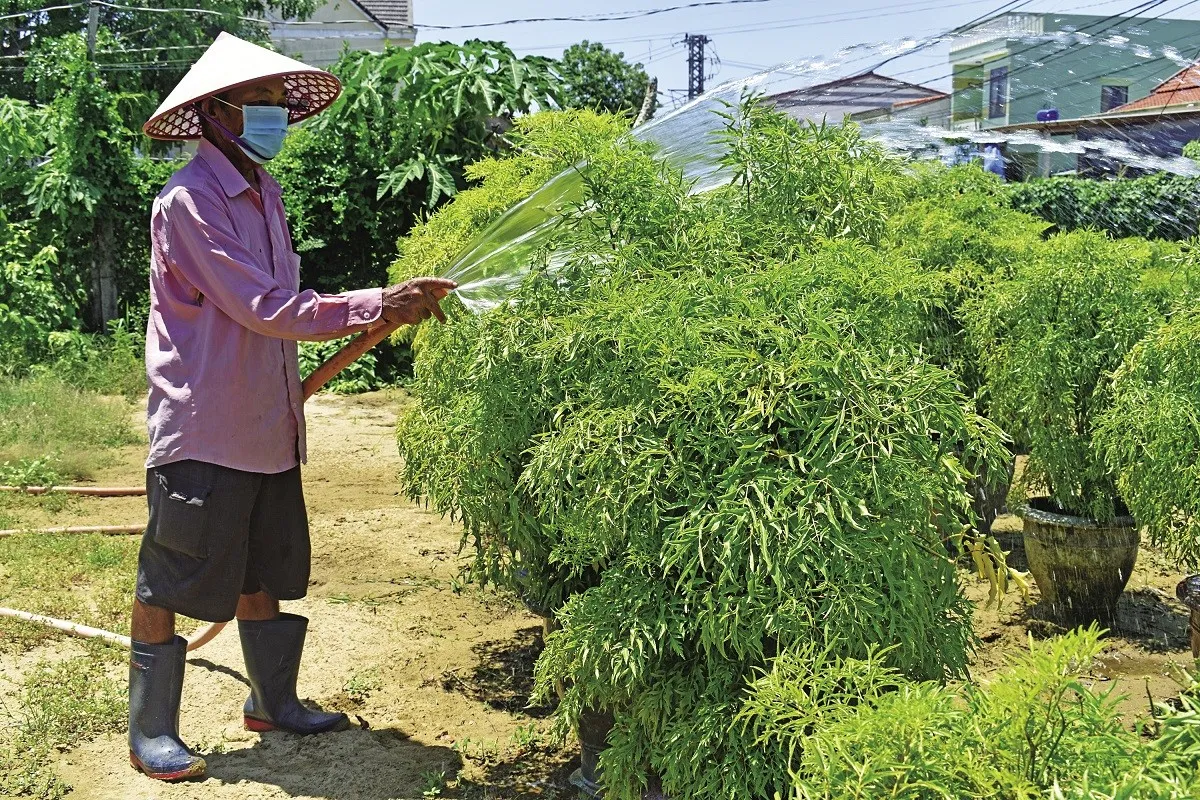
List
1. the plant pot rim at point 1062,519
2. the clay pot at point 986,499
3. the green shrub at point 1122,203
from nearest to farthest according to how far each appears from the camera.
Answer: the plant pot rim at point 1062,519 < the clay pot at point 986,499 < the green shrub at point 1122,203

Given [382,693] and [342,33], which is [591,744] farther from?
[342,33]

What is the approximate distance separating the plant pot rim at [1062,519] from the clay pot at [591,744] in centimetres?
295

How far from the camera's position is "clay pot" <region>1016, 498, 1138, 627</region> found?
5105mm

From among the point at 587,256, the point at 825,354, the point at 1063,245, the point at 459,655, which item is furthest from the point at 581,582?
the point at 1063,245

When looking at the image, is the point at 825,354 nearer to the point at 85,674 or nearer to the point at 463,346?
the point at 463,346

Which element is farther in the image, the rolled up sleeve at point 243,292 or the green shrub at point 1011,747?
the rolled up sleeve at point 243,292

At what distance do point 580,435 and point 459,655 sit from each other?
227 cm

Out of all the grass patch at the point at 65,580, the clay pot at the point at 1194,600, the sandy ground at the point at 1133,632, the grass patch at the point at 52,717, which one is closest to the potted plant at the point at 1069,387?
the sandy ground at the point at 1133,632

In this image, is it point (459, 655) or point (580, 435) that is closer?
point (580, 435)

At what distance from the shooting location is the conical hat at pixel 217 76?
130 inches

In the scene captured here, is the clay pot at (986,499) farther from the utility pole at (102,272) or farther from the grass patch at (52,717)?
the utility pole at (102,272)

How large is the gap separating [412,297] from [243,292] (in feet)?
1.58

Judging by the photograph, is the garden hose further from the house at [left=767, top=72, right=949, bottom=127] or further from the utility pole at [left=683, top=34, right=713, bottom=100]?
the utility pole at [left=683, top=34, right=713, bottom=100]

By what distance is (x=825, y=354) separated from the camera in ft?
7.73
